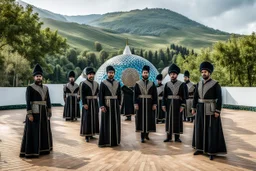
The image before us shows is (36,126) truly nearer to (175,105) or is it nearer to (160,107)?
(175,105)

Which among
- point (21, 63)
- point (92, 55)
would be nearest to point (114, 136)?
point (21, 63)

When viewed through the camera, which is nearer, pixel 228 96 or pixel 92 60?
pixel 228 96

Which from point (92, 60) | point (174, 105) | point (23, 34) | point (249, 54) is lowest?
point (174, 105)

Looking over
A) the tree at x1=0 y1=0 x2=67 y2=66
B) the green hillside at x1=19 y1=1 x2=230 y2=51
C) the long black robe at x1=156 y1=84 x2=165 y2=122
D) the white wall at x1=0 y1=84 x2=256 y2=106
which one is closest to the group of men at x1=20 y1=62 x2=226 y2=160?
the long black robe at x1=156 y1=84 x2=165 y2=122

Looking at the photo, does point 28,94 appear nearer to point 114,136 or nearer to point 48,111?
point 48,111

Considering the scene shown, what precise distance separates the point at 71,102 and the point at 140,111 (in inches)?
197

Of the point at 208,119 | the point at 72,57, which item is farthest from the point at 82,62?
the point at 208,119

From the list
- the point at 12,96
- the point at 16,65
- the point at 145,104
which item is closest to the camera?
the point at 145,104

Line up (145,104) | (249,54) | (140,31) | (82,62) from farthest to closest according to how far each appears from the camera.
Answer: (140,31) → (82,62) → (249,54) → (145,104)

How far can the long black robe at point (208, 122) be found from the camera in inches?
201

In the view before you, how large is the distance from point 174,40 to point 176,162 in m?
125

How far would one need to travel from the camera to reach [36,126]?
17.1ft

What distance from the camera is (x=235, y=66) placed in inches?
884

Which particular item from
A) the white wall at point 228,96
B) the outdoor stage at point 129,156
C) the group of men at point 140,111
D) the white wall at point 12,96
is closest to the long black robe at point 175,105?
the group of men at point 140,111
